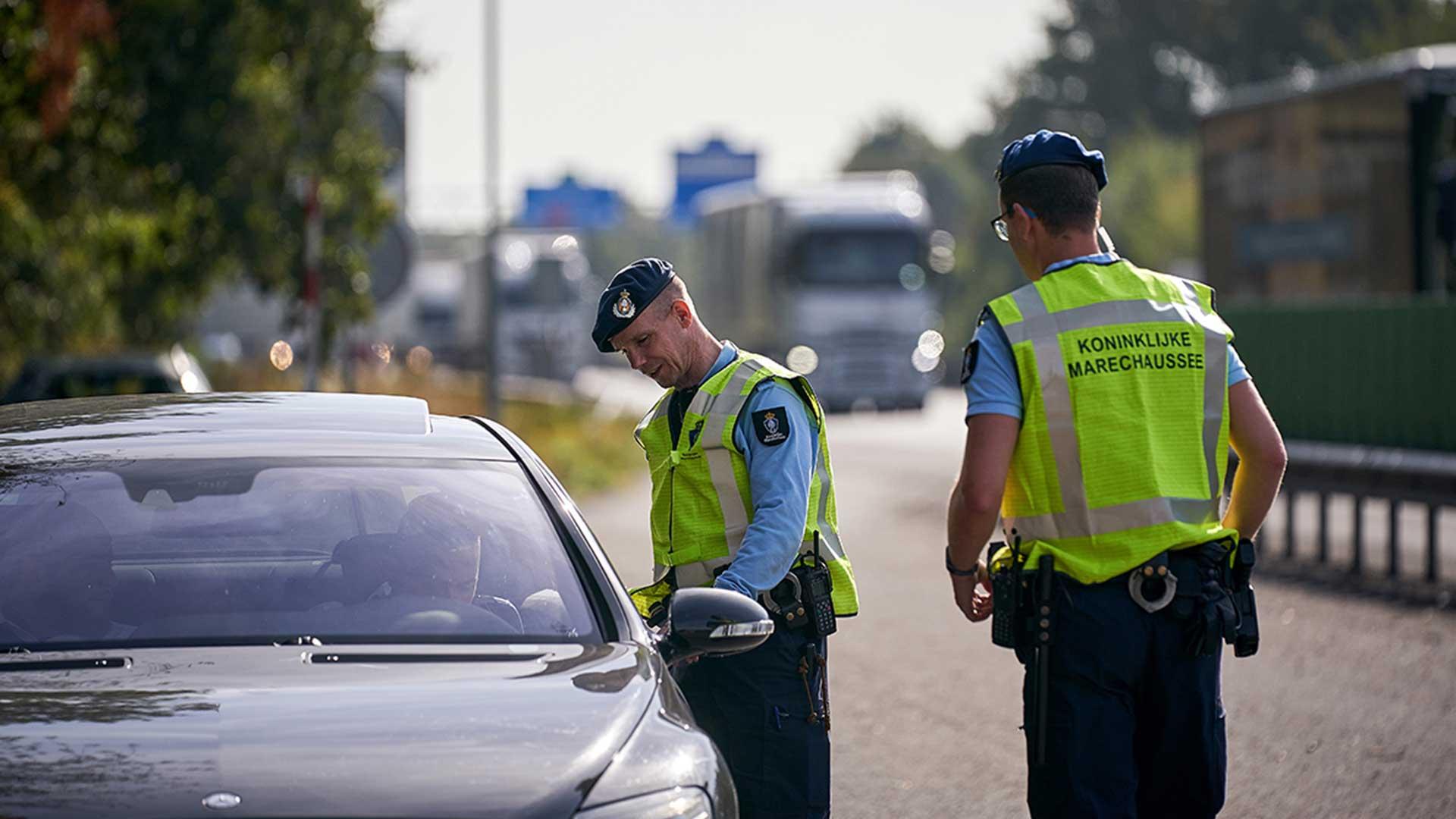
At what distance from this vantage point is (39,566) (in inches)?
190

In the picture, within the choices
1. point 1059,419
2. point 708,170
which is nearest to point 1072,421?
point 1059,419

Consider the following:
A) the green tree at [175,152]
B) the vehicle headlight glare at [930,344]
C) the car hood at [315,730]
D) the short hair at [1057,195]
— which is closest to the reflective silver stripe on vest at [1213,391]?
the short hair at [1057,195]

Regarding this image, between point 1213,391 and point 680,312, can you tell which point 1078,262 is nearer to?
point 1213,391

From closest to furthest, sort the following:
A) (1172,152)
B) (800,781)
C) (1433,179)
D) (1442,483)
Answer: (800,781)
(1442,483)
(1433,179)
(1172,152)

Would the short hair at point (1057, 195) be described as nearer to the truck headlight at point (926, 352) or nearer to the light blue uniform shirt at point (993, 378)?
the light blue uniform shirt at point (993, 378)

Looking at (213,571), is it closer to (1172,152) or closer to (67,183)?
(67,183)

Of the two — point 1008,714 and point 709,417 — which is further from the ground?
point 709,417

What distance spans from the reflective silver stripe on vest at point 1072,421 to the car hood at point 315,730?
3.08 feet

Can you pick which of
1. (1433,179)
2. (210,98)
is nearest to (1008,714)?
(1433,179)

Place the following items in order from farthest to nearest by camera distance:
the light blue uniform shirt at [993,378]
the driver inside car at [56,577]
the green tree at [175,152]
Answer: the green tree at [175,152]
the light blue uniform shirt at [993,378]
the driver inside car at [56,577]

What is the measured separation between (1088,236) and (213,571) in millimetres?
1987

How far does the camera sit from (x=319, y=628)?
4645mm

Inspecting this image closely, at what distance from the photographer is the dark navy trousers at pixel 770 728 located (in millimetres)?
5246

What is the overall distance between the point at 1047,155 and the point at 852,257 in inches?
1257
